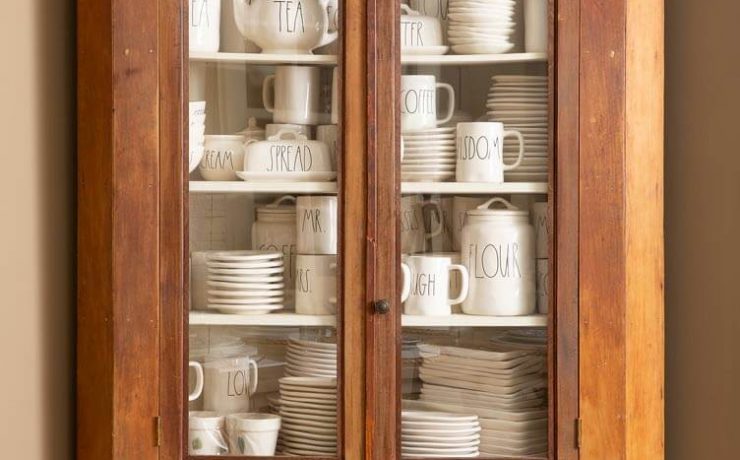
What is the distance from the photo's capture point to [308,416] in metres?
1.96

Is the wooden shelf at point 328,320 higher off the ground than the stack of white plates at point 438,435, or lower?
higher

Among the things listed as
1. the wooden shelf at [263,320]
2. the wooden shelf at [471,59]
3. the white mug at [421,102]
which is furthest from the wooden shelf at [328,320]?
the wooden shelf at [471,59]

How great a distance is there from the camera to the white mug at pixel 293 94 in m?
1.95

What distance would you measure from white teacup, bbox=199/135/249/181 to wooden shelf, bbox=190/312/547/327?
0.80 ft

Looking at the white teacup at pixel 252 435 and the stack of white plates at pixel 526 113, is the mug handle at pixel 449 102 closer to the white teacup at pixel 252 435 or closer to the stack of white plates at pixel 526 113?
the stack of white plates at pixel 526 113

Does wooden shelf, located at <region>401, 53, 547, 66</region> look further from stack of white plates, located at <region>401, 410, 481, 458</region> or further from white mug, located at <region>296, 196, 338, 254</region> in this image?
stack of white plates, located at <region>401, 410, 481, 458</region>

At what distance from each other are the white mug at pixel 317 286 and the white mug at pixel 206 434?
0.79ft

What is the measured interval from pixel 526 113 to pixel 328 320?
1.63 feet

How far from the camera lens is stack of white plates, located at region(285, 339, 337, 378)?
1.95 m

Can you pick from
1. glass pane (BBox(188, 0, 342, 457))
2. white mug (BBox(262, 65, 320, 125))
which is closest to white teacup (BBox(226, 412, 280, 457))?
glass pane (BBox(188, 0, 342, 457))
